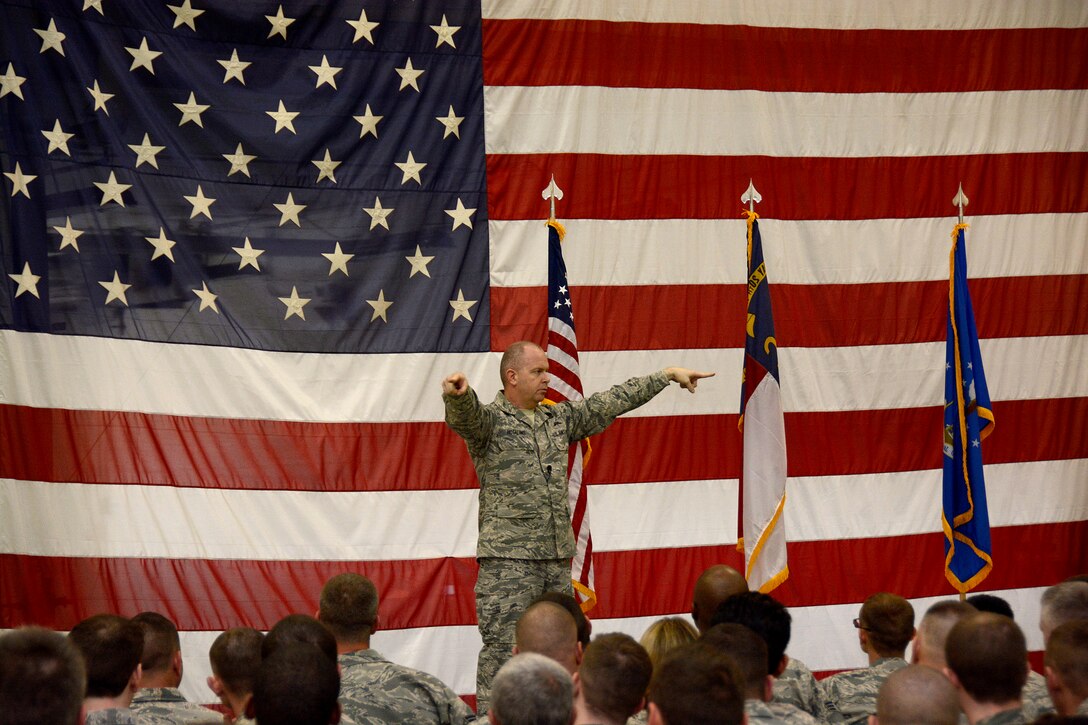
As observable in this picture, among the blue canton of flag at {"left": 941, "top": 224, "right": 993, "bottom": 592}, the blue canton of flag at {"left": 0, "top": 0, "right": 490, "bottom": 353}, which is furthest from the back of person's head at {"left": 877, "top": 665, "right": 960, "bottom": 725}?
the blue canton of flag at {"left": 0, "top": 0, "right": 490, "bottom": 353}

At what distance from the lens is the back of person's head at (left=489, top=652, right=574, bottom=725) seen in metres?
2.21

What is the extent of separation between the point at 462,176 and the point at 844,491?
8.90ft

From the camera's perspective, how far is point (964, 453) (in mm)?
5617

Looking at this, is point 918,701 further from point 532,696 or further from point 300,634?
point 300,634

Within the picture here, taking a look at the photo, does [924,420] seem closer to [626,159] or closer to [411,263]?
[626,159]

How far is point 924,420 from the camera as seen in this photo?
6.61m

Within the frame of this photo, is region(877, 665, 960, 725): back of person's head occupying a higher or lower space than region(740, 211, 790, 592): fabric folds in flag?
lower

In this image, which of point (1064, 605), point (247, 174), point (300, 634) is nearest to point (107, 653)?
point (300, 634)

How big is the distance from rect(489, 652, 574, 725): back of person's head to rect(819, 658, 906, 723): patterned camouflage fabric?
1381mm

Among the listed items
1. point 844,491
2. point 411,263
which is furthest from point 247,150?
point 844,491

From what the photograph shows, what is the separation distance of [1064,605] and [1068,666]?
87 cm

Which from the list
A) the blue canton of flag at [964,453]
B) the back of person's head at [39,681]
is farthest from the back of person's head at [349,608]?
the blue canton of flag at [964,453]

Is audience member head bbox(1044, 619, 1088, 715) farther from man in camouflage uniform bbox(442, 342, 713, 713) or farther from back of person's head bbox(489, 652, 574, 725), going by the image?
man in camouflage uniform bbox(442, 342, 713, 713)

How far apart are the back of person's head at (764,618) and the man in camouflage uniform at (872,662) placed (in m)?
0.41
